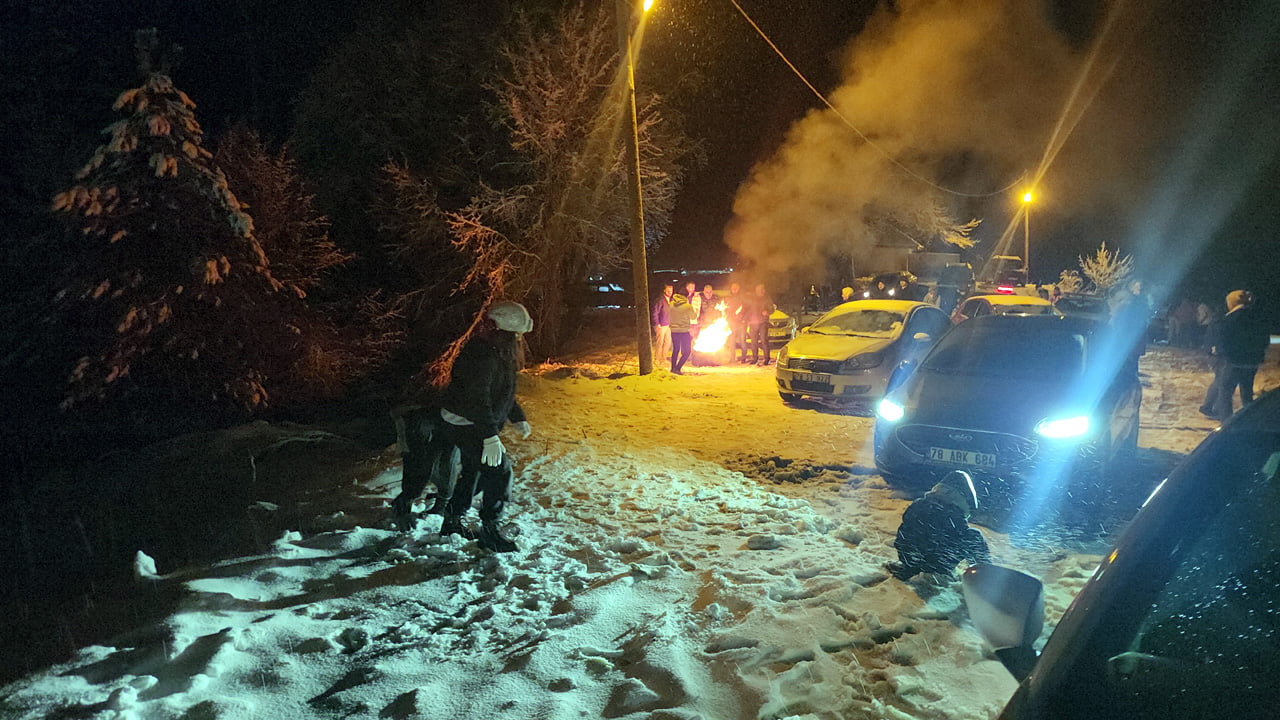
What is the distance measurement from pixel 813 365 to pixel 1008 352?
367cm

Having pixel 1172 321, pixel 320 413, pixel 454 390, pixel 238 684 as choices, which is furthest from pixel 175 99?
pixel 1172 321

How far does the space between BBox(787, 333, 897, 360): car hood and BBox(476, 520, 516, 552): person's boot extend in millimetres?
6535

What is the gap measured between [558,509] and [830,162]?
19.8 meters

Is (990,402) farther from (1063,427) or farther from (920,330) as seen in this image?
(920,330)

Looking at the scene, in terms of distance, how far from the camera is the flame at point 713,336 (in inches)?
616

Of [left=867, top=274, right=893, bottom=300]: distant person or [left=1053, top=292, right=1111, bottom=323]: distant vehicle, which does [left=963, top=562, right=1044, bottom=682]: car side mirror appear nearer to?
[left=1053, top=292, right=1111, bottom=323]: distant vehicle

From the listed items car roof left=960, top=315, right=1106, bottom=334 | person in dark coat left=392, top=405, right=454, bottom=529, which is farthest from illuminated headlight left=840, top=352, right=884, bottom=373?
person in dark coat left=392, top=405, right=454, bottom=529

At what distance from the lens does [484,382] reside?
4.68 meters

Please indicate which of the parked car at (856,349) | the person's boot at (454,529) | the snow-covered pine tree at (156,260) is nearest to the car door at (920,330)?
the parked car at (856,349)

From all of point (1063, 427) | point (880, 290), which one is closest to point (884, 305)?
point (1063, 427)

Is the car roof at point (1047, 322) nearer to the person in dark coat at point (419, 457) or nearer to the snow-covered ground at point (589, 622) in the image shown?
the snow-covered ground at point (589, 622)

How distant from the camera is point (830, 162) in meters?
22.9

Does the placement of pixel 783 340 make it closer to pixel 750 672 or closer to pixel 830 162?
pixel 830 162

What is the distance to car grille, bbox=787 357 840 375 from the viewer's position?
33.2ft
